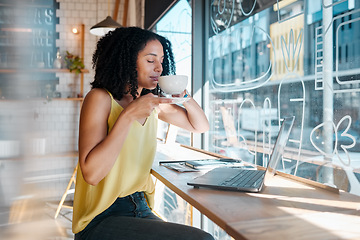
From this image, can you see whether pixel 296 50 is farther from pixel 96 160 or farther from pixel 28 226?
pixel 28 226

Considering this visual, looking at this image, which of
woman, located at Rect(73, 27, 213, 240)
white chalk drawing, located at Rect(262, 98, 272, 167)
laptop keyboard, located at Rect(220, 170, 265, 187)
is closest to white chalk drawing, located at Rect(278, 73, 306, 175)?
white chalk drawing, located at Rect(262, 98, 272, 167)

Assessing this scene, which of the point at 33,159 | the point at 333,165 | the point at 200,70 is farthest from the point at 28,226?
the point at 333,165

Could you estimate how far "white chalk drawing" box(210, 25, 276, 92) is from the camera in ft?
5.13

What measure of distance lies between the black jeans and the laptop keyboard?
19 cm

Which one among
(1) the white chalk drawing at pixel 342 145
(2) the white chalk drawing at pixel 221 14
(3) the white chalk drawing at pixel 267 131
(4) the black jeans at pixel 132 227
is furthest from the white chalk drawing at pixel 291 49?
(4) the black jeans at pixel 132 227

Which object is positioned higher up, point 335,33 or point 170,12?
point 170,12

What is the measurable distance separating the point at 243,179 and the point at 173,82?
45 cm

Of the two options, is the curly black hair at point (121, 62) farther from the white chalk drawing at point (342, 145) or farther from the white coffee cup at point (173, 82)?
the white chalk drawing at point (342, 145)

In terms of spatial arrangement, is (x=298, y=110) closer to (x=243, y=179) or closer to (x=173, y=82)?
(x=243, y=179)

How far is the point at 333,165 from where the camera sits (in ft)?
3.85

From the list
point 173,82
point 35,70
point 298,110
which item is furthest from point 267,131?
point 35,70

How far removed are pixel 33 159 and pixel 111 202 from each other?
319 centimetres

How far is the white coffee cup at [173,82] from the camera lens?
1200 mm

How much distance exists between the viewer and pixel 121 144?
3.91 feet
